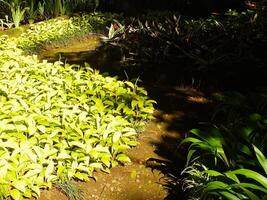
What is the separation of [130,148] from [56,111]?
988mm

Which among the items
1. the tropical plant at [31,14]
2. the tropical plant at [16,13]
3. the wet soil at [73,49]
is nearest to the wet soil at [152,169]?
the wet soil at [73,49]

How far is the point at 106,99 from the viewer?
197 inches

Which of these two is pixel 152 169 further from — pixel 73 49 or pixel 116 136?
pixel 73 49

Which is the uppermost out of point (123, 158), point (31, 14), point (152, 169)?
point (31, 14)

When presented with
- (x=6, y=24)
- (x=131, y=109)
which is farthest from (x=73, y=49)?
(x=131, y=109)

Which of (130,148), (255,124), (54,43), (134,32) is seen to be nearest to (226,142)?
(255,124)

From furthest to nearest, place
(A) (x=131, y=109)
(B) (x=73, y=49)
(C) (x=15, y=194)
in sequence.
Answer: (B) (x=73, y=49), (A) (x=131, y=109), (C) (x=15, y=194)

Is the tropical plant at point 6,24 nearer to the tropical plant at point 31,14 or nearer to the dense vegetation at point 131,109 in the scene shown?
the tropical plant at point 31,14

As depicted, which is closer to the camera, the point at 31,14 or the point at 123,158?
the point at 123,158

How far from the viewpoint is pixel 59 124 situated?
414 centimetres

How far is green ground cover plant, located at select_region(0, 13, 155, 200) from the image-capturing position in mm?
3541

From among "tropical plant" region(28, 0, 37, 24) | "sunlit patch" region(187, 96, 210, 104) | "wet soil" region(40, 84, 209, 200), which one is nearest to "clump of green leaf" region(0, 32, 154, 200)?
"wet soil" region(40, 84, 209, 200)

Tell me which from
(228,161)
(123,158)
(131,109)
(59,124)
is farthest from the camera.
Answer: (131,109)

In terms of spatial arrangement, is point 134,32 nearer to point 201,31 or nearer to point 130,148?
point 201,31
